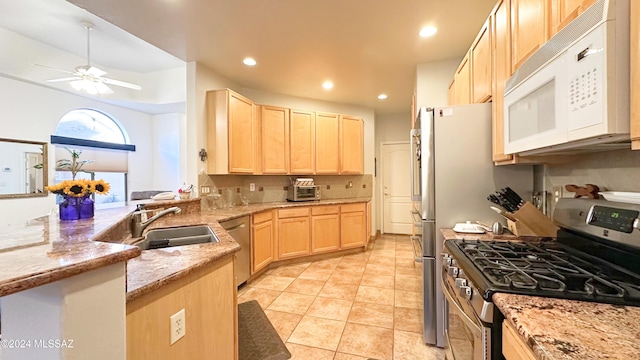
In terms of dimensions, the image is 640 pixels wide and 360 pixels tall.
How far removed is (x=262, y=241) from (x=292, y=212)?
0.64 metres

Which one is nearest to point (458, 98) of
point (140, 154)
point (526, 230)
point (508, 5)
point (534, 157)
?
point (508, 5)

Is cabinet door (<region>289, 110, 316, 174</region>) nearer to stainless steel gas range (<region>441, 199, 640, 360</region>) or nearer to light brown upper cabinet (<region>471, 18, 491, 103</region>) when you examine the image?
light brown upper cabinet (<region>471, 18, 491, 103</region>)

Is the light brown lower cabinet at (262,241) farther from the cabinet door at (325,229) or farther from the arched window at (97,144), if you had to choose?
the arched window at (97,144)

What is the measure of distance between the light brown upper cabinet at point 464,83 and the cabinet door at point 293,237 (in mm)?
2527

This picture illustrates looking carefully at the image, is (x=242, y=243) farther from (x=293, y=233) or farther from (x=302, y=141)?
(x=302, y=141)

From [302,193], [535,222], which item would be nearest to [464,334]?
[535,222]

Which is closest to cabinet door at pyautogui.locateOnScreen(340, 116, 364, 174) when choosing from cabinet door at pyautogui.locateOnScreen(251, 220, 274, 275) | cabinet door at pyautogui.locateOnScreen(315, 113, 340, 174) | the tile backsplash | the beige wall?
cabinet door at pyautogui.locateOnScreen(315, 113, 340, 174)

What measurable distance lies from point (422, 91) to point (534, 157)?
1941 mm

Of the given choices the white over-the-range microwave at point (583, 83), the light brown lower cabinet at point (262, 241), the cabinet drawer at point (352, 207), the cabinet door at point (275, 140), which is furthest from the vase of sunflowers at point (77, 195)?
the cabinet drawer at point (352, 207)

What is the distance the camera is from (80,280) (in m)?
0.65

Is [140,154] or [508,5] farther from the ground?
[508,5]

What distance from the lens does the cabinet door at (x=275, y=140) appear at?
3871mm

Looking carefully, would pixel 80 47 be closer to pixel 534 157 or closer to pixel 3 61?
pixel 3 61

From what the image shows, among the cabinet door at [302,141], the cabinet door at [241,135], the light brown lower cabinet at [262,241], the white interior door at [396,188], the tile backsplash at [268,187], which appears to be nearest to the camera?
the light brown lower cabinet at [262,241]
